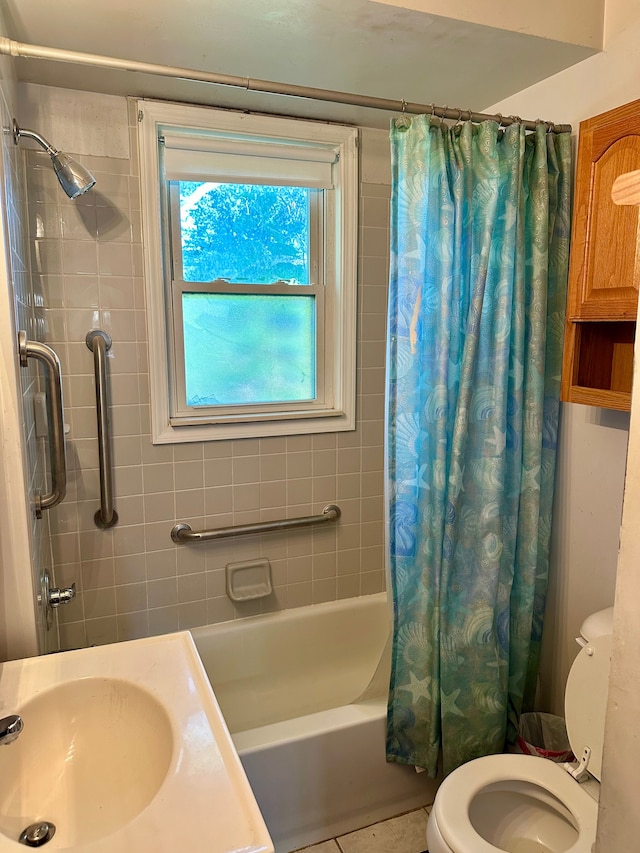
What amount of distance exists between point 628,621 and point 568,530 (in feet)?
3.79

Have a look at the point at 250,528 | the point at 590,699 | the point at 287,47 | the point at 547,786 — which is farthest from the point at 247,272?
the point at 547,786

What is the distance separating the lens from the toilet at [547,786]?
146cm

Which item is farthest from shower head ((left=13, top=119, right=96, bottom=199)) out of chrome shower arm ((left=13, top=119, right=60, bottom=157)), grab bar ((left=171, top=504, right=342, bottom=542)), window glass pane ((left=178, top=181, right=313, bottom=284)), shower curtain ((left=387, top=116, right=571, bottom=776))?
grab bar ((left=171, top=504, right=342, bottom=542))

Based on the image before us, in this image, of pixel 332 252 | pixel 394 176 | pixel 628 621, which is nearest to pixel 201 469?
pixel 332 252

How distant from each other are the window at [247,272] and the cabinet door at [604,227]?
0.94 meters

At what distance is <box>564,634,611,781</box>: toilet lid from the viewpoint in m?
1.48

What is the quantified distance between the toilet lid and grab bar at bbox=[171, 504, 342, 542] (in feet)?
3.66

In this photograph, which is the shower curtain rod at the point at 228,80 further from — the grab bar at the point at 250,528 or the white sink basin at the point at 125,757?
the grab bar at the point at 250,528

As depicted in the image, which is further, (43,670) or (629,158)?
(629,158)

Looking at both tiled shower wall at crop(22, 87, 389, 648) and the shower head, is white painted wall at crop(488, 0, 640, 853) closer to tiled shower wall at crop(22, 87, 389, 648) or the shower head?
tiled shower wall at crop(22, 87, 389, 648)

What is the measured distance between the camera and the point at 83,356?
2.01 m

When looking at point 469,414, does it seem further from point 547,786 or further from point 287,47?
point 287,47

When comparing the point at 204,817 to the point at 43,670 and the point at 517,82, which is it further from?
the point at 517,82

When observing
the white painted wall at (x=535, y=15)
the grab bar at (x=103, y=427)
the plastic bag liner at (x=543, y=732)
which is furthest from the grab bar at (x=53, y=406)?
the plastic bag liner at (x=543, y=732)
